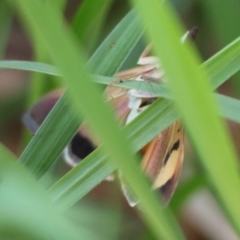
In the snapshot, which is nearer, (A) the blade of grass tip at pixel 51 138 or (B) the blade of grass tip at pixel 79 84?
(B) the blade of grass tip at pixel 79 84

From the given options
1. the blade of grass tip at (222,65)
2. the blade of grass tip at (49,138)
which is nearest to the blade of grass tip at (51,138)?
the blade of grass tip at (49,138)

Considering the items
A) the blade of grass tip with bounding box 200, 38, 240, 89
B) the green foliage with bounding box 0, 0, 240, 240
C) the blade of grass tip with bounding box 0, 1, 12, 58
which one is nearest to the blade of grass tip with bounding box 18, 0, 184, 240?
the green foliage with bounding box 0, 0, 240, 240

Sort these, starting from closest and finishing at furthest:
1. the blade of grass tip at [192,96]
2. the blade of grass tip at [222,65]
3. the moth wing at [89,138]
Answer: the blade of grass tip at [192,96] < the blade of grass tip at [222,65] < the moth wing at [89,138]

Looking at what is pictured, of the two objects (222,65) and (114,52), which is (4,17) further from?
(222,65)

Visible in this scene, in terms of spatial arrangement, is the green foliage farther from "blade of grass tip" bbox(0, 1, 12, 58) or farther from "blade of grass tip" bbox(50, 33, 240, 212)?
"blade of grass tip" bbox(0, 1, 12, 58)

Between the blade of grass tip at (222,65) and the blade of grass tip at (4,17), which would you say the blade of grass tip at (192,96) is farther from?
the blade of grass tip at (4,17)

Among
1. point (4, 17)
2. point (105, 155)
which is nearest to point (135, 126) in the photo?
point (105, 155)
